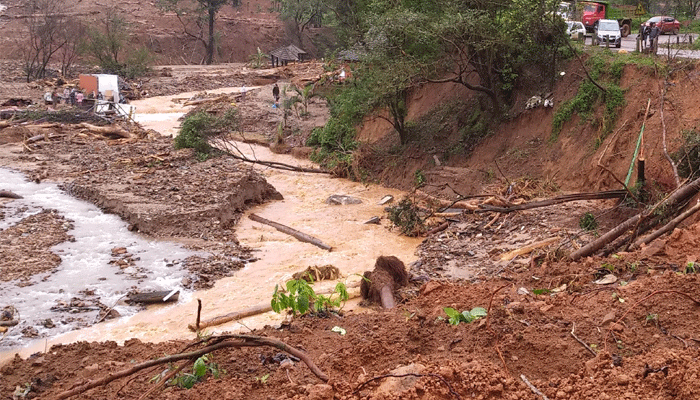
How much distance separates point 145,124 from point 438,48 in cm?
1771

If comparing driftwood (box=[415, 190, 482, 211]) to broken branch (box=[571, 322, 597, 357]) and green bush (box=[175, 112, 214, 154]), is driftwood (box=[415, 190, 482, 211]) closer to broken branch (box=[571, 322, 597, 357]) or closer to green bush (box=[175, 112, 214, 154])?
green bush (box=[175, 112, 214, 154])

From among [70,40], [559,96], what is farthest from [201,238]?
[70,40]

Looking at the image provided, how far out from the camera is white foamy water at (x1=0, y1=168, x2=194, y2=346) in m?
11.5

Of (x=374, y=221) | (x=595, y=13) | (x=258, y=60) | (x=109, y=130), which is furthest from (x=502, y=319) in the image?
(x=258, y=60)

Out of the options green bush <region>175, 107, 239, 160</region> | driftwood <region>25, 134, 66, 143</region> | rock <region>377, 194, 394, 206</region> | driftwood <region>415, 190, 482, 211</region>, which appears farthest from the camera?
driftwood <region>25, 134, 66, 143</region>

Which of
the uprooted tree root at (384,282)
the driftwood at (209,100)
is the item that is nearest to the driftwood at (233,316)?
the uprooted tree root at (384,282)

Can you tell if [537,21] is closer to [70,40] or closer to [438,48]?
[438,48]

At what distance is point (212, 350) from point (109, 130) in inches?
954

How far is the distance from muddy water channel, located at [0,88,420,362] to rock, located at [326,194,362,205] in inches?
7.6

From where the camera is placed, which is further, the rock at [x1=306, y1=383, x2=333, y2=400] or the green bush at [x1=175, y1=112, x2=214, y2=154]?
the green bush at [x1=175, y1=112, x2=214, y2=154]

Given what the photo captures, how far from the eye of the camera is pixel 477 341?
18.6 ft

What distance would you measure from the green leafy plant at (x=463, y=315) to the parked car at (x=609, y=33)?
63.4 feet

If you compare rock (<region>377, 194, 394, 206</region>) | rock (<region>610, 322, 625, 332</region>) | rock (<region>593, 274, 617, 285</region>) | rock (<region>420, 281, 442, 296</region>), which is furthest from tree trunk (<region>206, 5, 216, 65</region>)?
rock (<region>610, 322, 625, 332</region>)

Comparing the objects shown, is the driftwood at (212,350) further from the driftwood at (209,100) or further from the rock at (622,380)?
the driftwood at (209,100)
